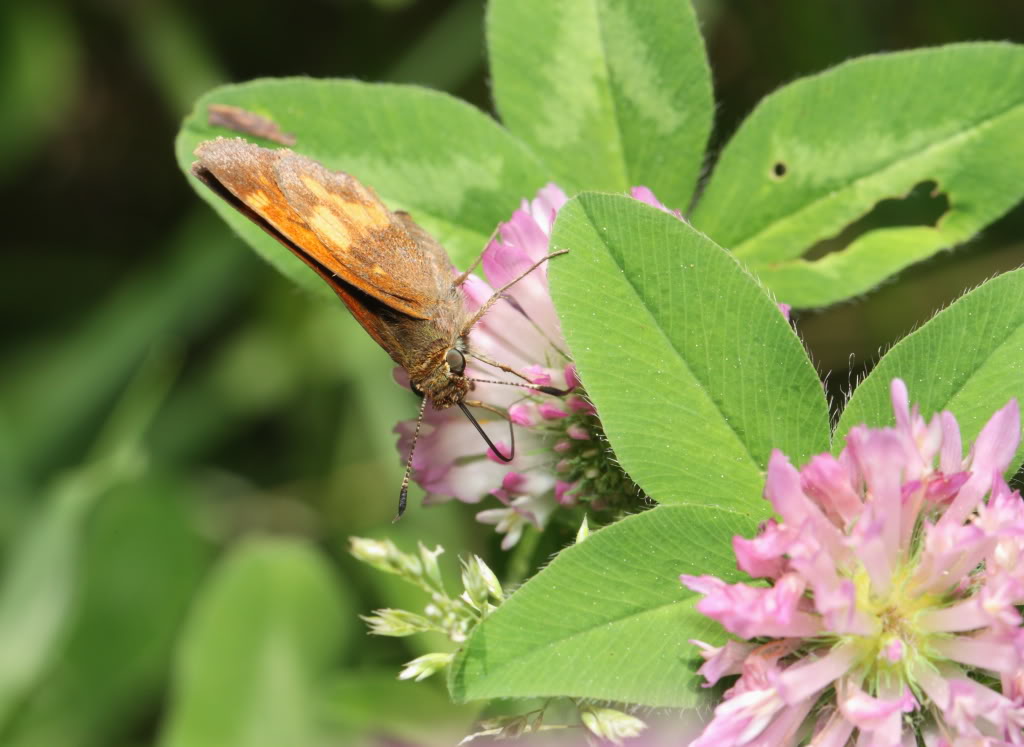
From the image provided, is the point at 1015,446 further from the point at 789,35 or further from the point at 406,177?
the point at 789,35

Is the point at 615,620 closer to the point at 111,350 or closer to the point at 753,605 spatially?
the point at 753,605

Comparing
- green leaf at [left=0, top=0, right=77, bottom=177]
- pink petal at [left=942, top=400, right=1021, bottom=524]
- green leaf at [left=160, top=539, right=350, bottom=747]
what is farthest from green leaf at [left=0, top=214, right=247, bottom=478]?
pink petal at [left=942, top=400, right=1021, bottom=524]

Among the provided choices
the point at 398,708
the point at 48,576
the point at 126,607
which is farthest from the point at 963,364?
the point at 126,607

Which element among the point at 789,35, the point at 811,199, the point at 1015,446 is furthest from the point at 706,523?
the point at 789,35

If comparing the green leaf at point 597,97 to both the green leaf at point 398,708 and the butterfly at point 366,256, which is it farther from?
the green leaf at point 398,708

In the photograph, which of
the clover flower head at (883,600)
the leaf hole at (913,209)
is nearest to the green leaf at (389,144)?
the leaf hole at (913,209)

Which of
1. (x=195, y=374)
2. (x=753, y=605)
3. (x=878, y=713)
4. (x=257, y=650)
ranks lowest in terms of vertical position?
(x=257, y=650)
